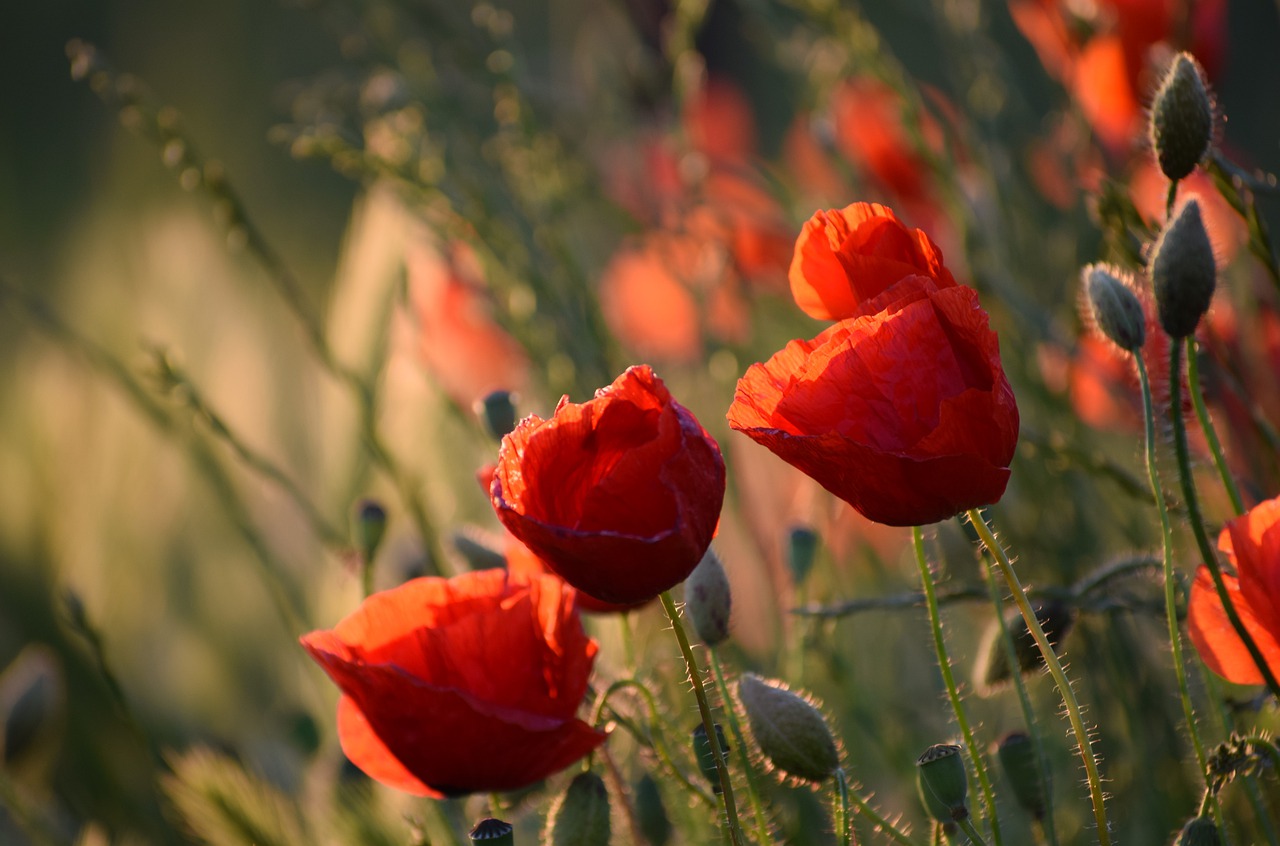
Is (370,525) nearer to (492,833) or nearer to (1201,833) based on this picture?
(492,833)

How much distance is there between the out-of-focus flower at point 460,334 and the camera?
90cm

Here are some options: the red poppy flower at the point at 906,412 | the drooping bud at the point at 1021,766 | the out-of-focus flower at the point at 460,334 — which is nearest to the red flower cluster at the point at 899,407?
the red poppy flower at the point at 906,412

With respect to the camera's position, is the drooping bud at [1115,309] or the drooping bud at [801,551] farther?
the drooping bud at [801,551]

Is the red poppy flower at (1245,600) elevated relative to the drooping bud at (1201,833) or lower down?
elevated

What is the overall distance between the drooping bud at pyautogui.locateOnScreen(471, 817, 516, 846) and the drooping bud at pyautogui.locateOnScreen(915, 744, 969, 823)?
0.10m

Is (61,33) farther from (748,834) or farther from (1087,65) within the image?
(748,834)

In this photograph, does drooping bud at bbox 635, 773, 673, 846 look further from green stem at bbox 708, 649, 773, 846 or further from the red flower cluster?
the red flower cluster

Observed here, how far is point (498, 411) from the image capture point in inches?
17.7

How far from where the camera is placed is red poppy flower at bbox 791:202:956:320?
1.05ft

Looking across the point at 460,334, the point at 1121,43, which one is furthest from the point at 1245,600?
the point at 460,334

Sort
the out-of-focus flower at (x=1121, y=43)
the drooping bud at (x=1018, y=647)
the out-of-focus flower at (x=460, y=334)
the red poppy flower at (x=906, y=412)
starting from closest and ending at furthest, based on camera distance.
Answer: the red poppy flower at (x=906, y=412) < the drooping bud at (x=1018, y=647) < the out-of-focus flower at (x=1121, y=43) < the out-of-focus flower at (x=460, y=334)

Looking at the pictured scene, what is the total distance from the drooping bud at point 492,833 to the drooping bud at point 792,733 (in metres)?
0.06

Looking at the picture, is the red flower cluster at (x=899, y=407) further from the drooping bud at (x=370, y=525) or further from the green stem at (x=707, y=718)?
the drooping bud at (x=370, y=525)

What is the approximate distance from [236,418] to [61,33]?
251 cm
